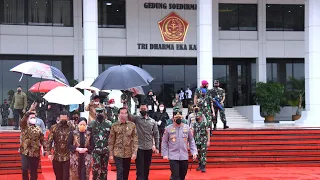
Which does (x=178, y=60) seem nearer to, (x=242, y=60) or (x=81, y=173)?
(x=242, y=60)

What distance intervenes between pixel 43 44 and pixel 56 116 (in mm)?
12671

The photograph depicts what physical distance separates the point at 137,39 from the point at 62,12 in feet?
15.4

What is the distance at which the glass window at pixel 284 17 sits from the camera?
30094 mm

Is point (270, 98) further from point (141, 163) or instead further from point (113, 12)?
point (141, 163)

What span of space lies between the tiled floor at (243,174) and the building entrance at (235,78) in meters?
16.7

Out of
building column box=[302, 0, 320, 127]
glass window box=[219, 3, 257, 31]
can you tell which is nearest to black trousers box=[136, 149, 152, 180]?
building column box=[302, 0, 320, 127]

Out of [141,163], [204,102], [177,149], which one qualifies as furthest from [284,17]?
[177,149]

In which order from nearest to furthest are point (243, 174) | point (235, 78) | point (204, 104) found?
point (243, 174) → point (204, 104) → point (235, 78)

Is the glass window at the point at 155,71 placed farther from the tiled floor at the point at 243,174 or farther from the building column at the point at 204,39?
the tiled floor at the point at 243,174

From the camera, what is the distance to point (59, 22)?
90.2 feet

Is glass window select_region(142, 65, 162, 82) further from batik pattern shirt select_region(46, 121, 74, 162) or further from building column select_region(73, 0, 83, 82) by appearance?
batik pattern shirt select_region(46, 121, 74, 162)

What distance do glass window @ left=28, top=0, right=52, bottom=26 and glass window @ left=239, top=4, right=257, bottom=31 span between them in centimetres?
1185

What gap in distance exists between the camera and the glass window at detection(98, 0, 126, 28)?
28.0 meters

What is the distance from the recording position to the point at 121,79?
9656mm
